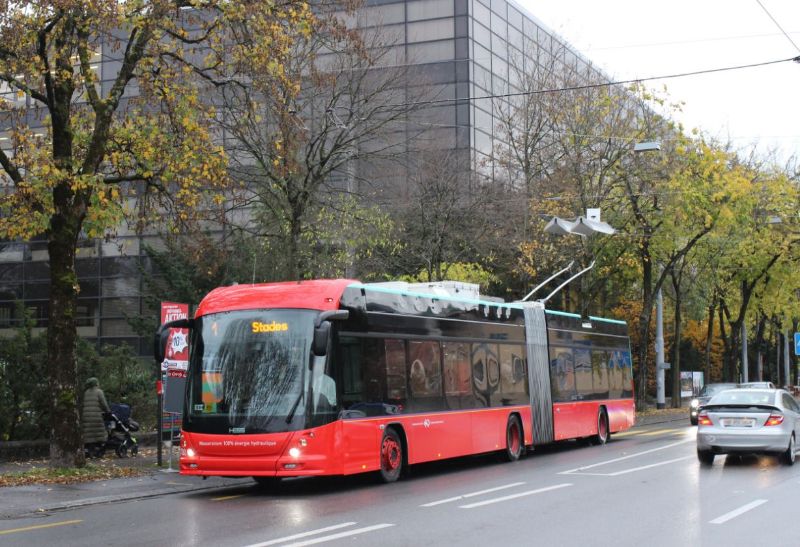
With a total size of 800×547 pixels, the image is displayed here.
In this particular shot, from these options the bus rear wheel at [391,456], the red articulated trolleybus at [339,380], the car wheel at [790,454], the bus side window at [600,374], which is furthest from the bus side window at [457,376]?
the bus side window at [600,374]

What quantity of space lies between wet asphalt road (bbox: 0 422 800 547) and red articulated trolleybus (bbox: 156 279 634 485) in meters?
0.65

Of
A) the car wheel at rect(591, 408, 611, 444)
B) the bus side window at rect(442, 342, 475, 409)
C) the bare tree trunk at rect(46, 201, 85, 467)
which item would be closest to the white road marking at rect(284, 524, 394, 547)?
the bus side window at rect(442, 342, 475, 409)

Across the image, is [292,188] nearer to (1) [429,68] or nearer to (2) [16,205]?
(2) [16,205]

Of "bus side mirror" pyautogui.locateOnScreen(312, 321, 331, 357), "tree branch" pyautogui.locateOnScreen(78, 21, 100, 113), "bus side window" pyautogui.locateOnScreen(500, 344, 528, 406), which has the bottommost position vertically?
"bus side window" pyautogui.locateOnScreen(500, 344, 528, 406)

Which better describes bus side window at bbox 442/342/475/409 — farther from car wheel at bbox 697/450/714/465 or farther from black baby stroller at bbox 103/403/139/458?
black baby stroller at bbox 103/403/139/458

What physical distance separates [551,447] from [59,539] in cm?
1733

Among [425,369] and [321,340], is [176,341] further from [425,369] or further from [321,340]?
[321,340]

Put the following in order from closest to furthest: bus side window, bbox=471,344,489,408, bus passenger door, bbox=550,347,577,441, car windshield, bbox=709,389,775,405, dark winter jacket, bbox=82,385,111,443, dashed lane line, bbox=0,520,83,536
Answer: dashed lane line, bbox=0,520,83,536 < car windshield, bbox=709,389,775,405 < bus side window, bbox=471,344,489,408 < dark winter jacket, bbox=82,385,111,443 < bus passenger door, bbox=550,347,577,441

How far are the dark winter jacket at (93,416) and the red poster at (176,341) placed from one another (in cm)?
175

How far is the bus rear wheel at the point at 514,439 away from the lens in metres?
21.9

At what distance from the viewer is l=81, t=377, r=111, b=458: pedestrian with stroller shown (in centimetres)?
2083

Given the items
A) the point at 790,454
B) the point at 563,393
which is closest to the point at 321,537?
the point at 790,454

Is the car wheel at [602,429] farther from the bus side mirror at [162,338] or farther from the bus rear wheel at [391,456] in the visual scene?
the bus side mirror at [162,338]

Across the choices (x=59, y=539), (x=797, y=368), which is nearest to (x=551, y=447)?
(x=59, y=539)
